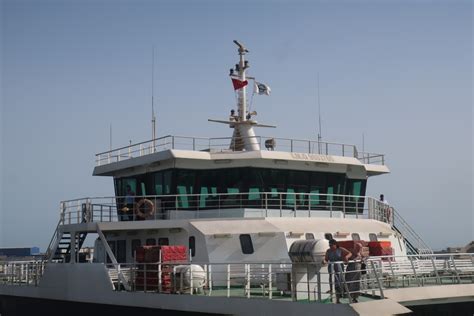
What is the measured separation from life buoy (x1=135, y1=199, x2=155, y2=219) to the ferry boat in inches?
1.4

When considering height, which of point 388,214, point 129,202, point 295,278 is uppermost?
point 129,202

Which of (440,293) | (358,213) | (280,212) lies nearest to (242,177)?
(280,212)

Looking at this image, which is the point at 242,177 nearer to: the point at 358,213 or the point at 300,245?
the point at 358,213

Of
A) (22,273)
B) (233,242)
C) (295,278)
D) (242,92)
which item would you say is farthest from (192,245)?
(22,273)

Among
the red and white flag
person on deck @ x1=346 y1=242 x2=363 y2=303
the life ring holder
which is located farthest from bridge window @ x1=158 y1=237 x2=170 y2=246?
the life ring holder

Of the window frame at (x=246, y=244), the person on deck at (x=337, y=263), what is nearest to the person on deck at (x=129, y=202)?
the window frame at (x=246, y=244)

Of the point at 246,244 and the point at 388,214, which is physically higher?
the point at 388,214

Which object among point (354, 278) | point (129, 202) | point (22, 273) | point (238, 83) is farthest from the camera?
point (238, 83)

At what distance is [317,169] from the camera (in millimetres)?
24453

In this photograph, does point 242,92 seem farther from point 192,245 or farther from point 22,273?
point 22,273

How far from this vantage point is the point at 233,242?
2088cm

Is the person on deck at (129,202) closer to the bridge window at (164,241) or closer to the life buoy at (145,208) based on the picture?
the life buoy at (145,208)

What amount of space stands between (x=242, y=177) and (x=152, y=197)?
335cm

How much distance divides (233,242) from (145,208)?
3628 millimetres
